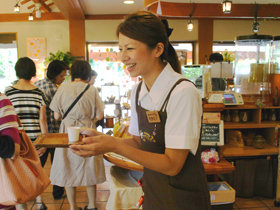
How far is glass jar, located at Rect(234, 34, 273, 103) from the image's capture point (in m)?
3.50

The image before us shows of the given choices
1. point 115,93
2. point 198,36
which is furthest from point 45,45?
point 198,36

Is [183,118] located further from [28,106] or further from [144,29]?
[28,106]

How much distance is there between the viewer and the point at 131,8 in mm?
7344

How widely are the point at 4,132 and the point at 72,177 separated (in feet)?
4.28

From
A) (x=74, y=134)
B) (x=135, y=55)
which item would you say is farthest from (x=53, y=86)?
(x=135, y=55)

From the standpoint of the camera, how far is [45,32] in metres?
7.73

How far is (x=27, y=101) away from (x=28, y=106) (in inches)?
2.0

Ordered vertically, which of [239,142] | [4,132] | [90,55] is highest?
[90,55]

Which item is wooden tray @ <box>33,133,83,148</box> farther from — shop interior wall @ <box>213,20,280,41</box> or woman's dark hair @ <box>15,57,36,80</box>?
shop interior wall @ <box>213,20,280,41</box>

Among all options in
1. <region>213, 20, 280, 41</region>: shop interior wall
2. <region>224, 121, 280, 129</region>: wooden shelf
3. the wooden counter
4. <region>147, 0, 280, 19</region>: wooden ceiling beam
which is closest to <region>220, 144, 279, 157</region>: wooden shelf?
<region>224, 121, 280, 129</region>: wooden shelf

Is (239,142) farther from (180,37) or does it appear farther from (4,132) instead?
(180,37)

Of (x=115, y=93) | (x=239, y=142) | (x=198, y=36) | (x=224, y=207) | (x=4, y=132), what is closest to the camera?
(x=4, y=132)

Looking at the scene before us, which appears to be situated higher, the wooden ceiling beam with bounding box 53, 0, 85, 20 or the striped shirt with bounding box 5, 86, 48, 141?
the wooden ceiling beam with bounding box 53, 0, 85, 20

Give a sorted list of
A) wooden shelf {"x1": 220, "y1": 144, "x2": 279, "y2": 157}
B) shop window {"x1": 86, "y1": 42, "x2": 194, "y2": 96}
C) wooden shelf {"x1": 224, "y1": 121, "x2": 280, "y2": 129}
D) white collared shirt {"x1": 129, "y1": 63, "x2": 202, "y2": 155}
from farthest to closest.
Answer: shop window {"x1": 86, "y1": 42, "x2": 194, "y2": 96} → wooden shelf {"x1": 224, "y1": 121, "x2": 280, "y2": 129} → wooden shelf {"x1": 220, "y1": 144, "x2": 279, "y2": 157} → white collared shirt {"x1": 129, "y1": 63, "x2": 202, "y2": 155}
